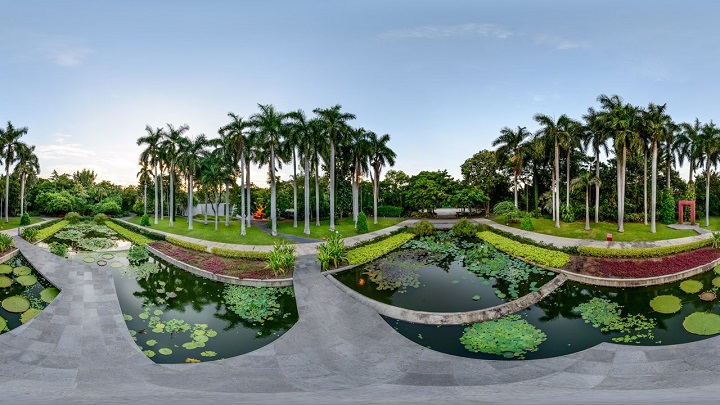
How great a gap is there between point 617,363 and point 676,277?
10893 millimetres

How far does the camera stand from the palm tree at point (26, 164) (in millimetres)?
37344

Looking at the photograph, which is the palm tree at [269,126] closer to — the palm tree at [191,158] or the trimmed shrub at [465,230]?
the palm tree at [191,158]

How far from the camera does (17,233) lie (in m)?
28.0

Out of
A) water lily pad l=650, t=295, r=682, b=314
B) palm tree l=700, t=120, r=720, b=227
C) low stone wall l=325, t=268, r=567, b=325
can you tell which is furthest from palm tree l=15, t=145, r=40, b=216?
palm tree l=700, t=120, r=720, b=227

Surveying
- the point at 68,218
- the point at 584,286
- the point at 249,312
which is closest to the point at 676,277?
the point at 584,286

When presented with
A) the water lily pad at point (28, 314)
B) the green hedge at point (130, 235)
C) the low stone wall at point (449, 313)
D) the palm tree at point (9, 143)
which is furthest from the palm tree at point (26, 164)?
the low stone wall at point (449, 313)

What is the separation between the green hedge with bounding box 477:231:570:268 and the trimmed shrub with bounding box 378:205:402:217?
19367 mm

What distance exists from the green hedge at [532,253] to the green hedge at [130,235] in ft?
82.1

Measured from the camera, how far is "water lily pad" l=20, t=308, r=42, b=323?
11961mm

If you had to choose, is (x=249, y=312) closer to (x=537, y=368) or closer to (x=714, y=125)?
(x=537, y=368)

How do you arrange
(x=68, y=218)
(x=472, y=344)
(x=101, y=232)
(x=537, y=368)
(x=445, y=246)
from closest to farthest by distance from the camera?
1. (x=537, y=368)
2. (x=472, y=344)
3. (x=445, y=246)
4. (x=101, y=232)
5. (x=68, y=218)

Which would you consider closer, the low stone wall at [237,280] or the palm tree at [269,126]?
the low stone wall at [237,280]

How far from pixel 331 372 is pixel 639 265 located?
16.5m

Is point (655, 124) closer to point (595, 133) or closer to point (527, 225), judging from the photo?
point (595, 133)
